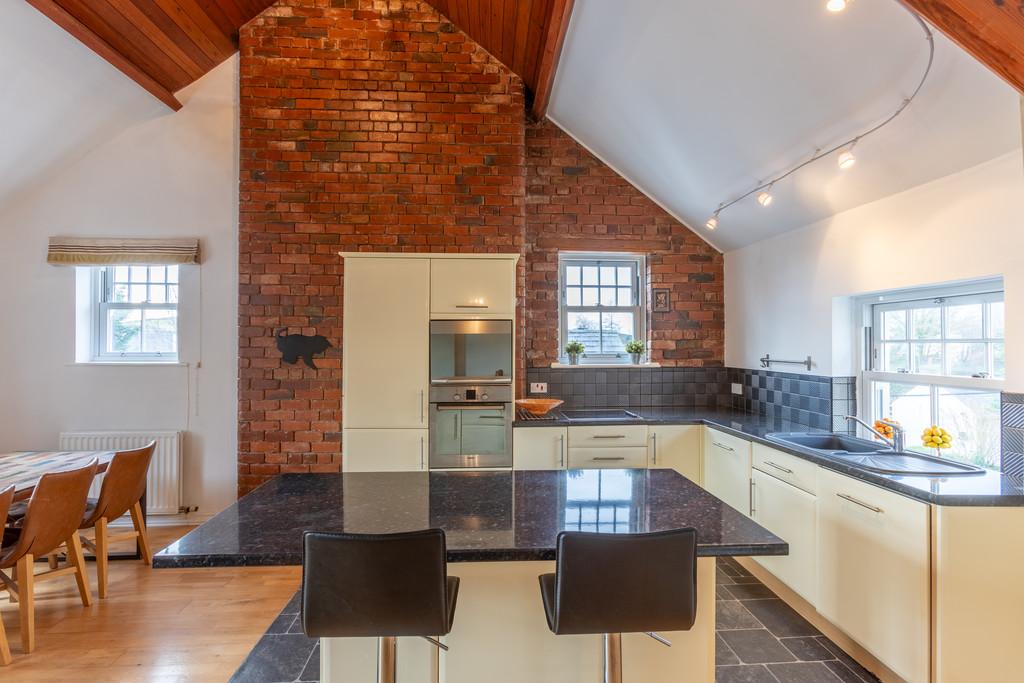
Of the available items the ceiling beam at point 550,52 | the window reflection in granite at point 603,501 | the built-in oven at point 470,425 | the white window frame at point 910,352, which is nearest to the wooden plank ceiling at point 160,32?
the ceiling beam at point 550,52

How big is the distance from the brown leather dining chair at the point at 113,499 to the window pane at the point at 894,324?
460 centimetres

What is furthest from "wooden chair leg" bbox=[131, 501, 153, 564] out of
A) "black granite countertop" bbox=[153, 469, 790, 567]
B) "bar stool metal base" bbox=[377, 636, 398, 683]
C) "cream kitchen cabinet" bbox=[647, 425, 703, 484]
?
"cream kitchen cabinet" bbox=[647, 425, 703, 484]

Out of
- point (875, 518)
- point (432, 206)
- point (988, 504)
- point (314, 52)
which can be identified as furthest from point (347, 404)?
point (988, 504)

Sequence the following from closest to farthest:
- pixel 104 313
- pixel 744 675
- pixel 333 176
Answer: pixel 744 675 → pixel 333 176 → pixel 104 313

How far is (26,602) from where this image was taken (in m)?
2.37

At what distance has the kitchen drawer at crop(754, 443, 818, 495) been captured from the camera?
250 centimetres

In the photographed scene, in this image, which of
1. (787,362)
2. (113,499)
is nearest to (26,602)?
(113,499)

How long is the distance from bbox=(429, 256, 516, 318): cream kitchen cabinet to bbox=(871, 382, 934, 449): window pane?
2.34m

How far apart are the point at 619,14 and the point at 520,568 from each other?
9.41ft

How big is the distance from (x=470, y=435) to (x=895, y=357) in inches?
105

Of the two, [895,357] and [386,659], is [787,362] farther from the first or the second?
[386,659]

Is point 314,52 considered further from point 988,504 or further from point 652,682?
point 988,504

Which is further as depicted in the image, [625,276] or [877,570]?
[625,276]

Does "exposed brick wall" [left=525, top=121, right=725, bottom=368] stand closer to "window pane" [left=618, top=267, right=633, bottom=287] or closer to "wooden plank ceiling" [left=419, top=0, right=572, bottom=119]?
"window pane" [left=618, top=267, right=633, bottom=287]
